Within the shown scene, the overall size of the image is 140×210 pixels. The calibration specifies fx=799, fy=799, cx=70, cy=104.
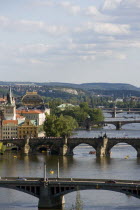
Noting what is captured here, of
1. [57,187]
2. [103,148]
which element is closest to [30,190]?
[57,187]

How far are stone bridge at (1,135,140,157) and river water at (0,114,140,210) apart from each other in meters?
1.32

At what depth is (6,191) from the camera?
2995 inches

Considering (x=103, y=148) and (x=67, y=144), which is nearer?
(x=103, y=148)

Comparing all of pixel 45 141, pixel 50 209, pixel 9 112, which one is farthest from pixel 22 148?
pixel 50 209

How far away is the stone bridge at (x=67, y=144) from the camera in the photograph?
109812 mm

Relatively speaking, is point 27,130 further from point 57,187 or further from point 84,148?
point 57,187

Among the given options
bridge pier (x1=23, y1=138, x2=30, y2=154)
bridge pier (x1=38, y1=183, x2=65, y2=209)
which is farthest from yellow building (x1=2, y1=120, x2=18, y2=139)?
bridge pier (x1=38, y1=183, x2=65, y2=209)

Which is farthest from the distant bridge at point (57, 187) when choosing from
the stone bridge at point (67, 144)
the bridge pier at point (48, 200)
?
the stone bridge at point (67, 144)

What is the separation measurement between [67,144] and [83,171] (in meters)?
22.2

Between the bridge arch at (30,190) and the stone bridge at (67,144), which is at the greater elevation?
the stone bridge at (67,144)

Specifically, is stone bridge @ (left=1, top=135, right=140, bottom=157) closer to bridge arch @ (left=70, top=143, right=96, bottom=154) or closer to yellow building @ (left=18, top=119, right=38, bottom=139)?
bridge arch @ (left=70, top=143, right=96, bottom=154)

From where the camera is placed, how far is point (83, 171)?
295 feet

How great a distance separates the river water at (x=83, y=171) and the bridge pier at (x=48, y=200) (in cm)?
67

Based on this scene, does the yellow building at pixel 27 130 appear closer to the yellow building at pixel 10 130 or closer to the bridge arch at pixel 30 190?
the yellow building at pixel 10 130
